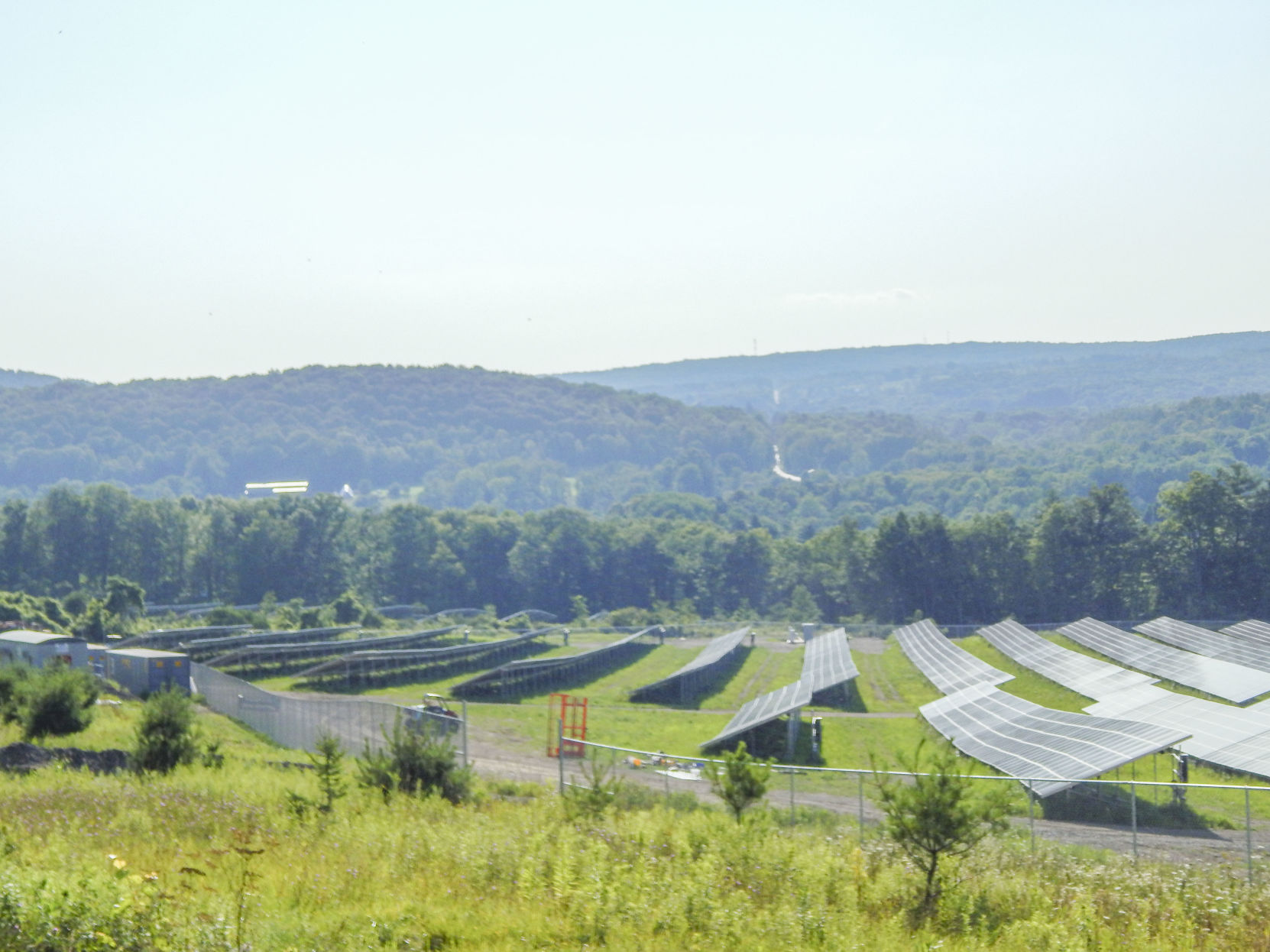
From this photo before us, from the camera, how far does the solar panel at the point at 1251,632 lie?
66.1m

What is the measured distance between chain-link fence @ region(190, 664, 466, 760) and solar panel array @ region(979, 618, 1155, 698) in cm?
2908

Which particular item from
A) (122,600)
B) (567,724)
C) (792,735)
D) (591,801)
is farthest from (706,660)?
(122,600)

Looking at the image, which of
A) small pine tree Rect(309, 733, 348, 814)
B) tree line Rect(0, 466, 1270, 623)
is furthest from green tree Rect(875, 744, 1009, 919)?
tree line Rect(0, 466, 1270, 623)

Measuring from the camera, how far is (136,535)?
121188 mm

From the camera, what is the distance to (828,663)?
57.2m

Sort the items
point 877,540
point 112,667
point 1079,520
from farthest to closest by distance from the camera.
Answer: point 877,540
point 1079,520
point 112,667

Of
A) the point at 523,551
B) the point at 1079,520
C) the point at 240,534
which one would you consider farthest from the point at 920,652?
the point at 240,534

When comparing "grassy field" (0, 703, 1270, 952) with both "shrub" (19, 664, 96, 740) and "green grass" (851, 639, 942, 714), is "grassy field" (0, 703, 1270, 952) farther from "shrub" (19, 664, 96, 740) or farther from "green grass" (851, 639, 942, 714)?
"green grass" (851, 639, 942, 714)

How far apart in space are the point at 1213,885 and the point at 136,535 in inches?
4804

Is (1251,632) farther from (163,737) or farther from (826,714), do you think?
(163,737)

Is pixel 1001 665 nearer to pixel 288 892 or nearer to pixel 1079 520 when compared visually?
pixel 1079 520

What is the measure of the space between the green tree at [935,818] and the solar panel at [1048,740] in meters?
9.64

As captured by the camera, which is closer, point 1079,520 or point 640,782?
point 640,782

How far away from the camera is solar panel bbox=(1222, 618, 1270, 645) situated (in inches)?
2601
